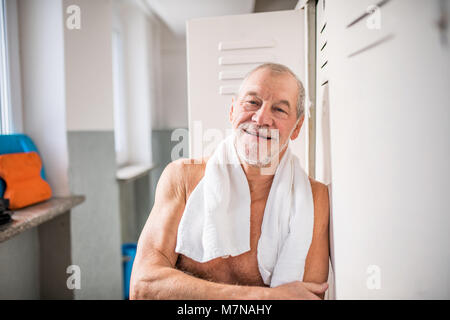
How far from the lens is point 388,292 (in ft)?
1.60

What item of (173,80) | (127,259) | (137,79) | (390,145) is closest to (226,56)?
(173,80)

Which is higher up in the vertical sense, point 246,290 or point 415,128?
point 415,128

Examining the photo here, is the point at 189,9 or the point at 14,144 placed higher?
the point at 189,9

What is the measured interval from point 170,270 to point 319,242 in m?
0.28

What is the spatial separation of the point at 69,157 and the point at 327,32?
2.75 ft

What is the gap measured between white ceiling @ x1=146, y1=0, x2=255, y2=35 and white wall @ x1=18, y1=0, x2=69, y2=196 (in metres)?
0.42

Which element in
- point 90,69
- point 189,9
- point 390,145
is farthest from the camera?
point 90,69

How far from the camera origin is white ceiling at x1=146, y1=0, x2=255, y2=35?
1.79 ft

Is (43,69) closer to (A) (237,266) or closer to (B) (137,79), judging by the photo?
(B) (137,79)

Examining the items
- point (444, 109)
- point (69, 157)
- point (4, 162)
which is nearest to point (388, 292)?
point (444, 109)

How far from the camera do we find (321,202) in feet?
1.71

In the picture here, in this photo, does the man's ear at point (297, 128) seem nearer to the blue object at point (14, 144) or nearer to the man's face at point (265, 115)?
the man's face at point (265, 115)

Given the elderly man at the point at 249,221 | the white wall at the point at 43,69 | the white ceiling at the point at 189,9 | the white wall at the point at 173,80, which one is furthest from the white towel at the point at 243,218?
the white wall at the point at 43,69

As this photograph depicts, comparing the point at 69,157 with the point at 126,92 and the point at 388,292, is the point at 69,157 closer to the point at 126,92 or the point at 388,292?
the point at 126,92
